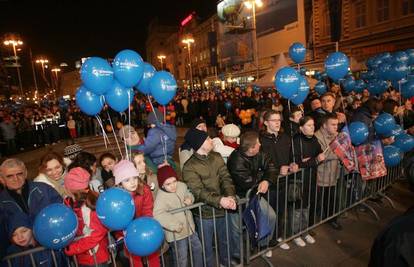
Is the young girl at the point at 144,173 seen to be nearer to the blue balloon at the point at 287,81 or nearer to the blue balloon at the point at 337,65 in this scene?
the blue balloon at the point at 287,81

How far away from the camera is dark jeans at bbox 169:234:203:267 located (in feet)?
11.4

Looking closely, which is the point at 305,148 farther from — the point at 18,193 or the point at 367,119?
the point at 18,193

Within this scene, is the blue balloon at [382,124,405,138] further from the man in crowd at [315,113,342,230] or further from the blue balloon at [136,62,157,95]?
the blue balloon at [136,62,157,95]

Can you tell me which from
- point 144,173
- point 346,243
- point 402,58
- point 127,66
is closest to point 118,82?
point 127,66

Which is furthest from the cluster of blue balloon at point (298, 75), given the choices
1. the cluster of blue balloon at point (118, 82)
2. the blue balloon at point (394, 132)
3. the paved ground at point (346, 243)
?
the paved ground at point (346, 243)

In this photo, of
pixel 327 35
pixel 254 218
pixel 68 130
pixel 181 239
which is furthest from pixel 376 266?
pixel 327 35

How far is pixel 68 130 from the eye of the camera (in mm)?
15680

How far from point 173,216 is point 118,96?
196 cm

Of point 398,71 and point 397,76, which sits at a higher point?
point 398,71

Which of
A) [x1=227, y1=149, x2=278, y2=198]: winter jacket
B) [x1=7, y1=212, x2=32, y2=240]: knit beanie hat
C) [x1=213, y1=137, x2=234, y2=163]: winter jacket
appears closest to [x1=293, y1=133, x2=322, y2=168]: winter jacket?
[x1=227, y1=149, x2=278, y2=198]: winter jacket

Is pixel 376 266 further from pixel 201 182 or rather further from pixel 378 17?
pixel 378 17

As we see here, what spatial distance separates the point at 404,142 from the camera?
5.66 metres

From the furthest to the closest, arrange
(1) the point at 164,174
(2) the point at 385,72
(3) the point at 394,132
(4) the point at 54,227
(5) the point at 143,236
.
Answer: (2) the point at 385,72 < (3) the point at 394,132 < (1) the point at 164,174 < (5) the point at 143,236 < (4) the point at 54,227

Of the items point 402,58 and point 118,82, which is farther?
point 402,58
